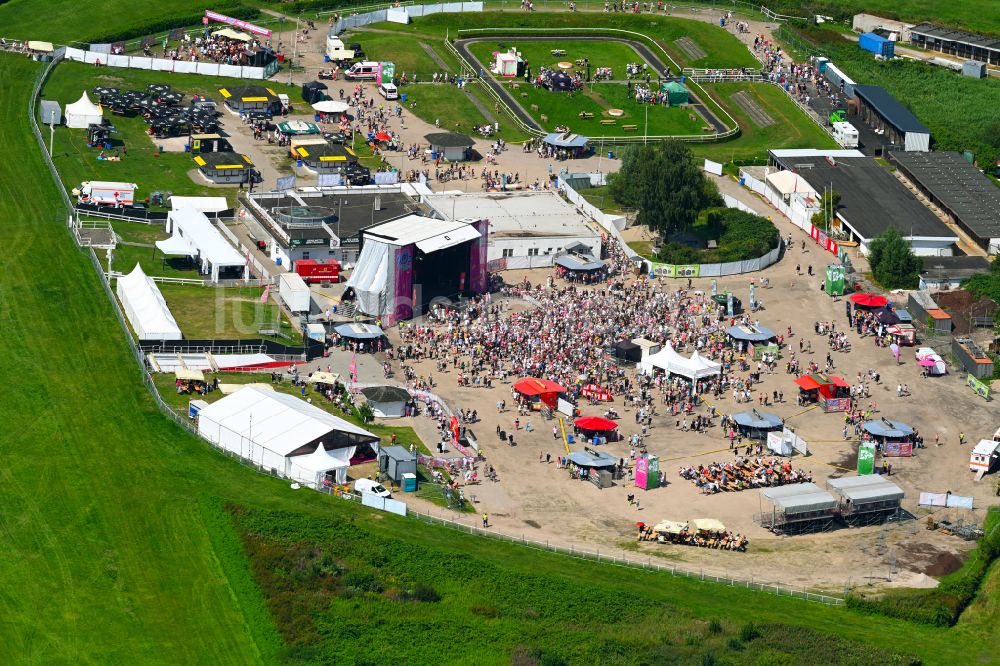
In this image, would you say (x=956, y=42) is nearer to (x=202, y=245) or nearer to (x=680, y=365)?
(x=680, y=365)

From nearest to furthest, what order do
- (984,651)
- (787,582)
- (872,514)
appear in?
1. (984,651)
2. (787,582)
3. (872,514)

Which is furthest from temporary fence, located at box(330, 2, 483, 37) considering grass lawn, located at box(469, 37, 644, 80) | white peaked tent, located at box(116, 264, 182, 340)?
white peaked tent, located at box(116, 264, 182, 340)

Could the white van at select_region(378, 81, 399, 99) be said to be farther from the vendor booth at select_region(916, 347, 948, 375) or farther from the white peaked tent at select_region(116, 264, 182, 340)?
the vendor booth at select_region(916, 347, 948, 375)

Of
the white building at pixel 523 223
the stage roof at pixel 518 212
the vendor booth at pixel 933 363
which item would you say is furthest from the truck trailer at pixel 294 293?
the vendor booth at pixel 933 363

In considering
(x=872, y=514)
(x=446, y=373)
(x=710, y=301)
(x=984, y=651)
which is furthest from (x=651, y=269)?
(x=984, y=651)

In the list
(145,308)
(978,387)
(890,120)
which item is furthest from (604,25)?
(145,308)

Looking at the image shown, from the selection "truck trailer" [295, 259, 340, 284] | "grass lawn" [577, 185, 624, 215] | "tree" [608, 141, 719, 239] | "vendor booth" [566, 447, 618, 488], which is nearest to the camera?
"vendor booth" [566, 447, 618, 488]

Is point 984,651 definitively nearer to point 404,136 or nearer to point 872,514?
point 872,514

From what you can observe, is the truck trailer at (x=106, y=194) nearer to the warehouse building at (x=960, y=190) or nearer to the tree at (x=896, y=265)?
the tree at (x=896, y=265)
